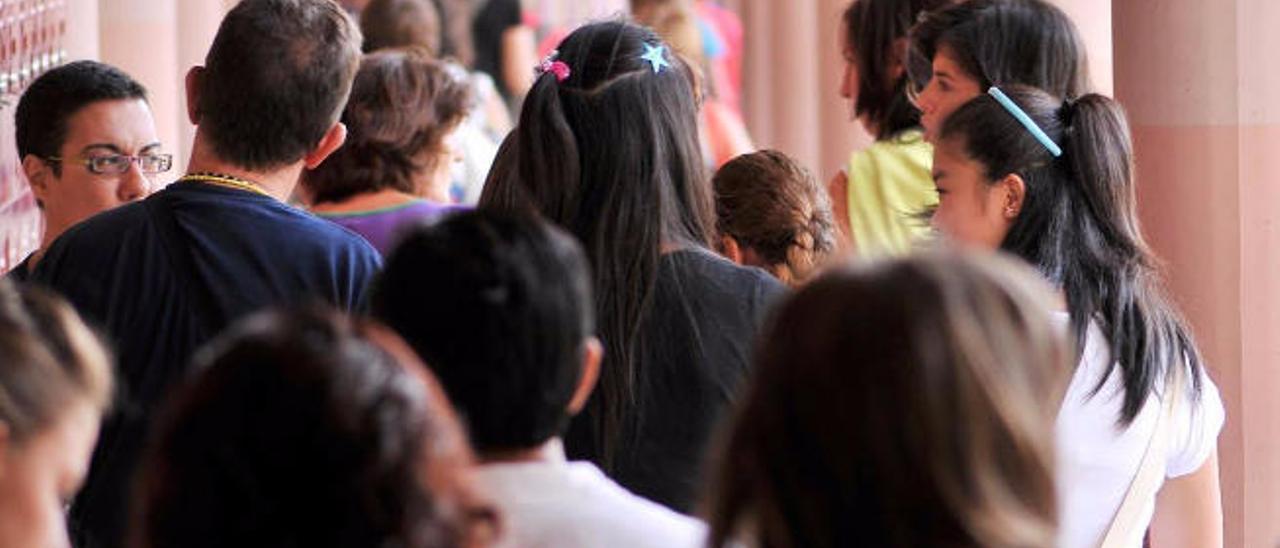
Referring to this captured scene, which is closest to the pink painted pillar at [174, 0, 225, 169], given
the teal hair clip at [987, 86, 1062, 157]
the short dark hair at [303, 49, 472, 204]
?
the short dark hair at [303, 49, 472, 204]

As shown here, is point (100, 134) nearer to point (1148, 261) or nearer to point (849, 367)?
point (1148, 261)

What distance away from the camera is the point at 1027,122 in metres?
4.28

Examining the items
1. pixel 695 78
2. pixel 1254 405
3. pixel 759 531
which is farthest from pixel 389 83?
pixel 759 531

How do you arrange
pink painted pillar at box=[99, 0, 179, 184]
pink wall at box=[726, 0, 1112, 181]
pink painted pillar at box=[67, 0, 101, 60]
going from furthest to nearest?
pink wall at box=[726, 0, 1112, 181], pink painted pillar at box=[99, 0, 179, 184], pink painted pillar at box=[67, 0, 101, 60]

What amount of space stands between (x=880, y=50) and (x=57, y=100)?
1.84 metres

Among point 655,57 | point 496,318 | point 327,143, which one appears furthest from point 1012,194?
point 496,318

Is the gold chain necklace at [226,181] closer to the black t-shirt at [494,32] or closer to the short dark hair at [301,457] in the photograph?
the short dark hair at [301,457]

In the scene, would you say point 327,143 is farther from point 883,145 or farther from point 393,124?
point 883,145

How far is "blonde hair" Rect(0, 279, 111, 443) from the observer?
2461mm

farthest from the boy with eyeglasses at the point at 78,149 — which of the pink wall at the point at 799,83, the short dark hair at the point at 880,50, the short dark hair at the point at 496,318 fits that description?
the pink wall at the point at 799,83

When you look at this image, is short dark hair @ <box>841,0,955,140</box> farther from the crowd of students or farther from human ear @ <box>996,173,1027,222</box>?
human ear @ <box>996,173,1027,222</box>

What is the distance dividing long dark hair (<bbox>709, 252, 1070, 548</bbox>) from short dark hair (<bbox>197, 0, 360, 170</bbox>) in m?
1.71

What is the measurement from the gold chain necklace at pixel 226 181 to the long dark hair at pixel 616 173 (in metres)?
0.39

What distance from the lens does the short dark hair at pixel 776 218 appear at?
4.52m
